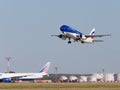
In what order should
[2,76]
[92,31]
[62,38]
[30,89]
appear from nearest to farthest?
[30,89] < [62,38] < [92,31] < [2,76]

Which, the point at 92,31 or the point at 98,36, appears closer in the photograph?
the point at 98,36

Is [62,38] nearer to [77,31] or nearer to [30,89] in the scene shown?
[77,31]

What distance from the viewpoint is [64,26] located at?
128125 mm

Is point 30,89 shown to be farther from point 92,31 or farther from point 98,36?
point 92,31

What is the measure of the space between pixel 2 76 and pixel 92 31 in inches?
2142

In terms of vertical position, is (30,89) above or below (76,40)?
below

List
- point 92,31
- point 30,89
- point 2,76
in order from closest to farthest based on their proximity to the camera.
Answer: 1. point 30,89
2. point 92,31
3. point 2,76

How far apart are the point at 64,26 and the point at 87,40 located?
6850 millimetres

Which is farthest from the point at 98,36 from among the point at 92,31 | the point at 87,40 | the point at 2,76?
the point at 2,76

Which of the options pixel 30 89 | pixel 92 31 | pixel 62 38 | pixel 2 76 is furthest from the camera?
pixel 2 76

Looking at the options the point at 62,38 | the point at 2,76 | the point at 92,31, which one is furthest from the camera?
the point at 2,76

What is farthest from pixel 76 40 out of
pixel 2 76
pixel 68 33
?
pixel 2 76

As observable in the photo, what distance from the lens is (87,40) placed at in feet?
425

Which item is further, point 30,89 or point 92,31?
point 92,31
